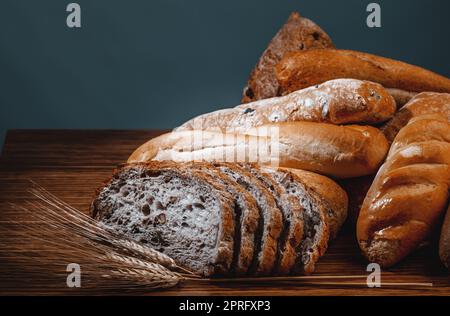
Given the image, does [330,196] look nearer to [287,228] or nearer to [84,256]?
[287,228]

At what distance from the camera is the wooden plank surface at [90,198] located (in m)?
3.38

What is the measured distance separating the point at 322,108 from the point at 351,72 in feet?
1.76

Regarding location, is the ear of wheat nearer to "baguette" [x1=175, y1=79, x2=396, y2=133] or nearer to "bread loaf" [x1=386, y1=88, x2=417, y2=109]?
"baguette" [x1=175, y1=79, x2=396, y2=133]

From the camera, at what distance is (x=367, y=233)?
11.8 feet

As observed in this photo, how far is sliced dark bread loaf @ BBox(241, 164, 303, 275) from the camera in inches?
136

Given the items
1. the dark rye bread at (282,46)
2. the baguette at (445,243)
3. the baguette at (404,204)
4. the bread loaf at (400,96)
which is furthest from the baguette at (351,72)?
the baguette at (445,243)

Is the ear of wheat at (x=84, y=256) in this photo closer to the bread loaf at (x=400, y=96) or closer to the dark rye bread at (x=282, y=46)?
the dark rye bread at (x=282, y=46)

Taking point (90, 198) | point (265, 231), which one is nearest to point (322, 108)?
point (265, 231)

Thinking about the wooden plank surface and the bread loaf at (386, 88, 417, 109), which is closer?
the wooden plank surface

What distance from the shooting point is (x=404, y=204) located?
11.6 ft

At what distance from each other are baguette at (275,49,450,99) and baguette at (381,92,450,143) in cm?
30

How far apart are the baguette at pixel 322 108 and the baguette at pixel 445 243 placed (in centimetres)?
72

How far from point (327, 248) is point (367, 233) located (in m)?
0.25

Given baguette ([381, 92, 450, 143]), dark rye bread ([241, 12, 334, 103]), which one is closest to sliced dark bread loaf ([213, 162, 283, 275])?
baguette ([381, 92, 450, 143])
